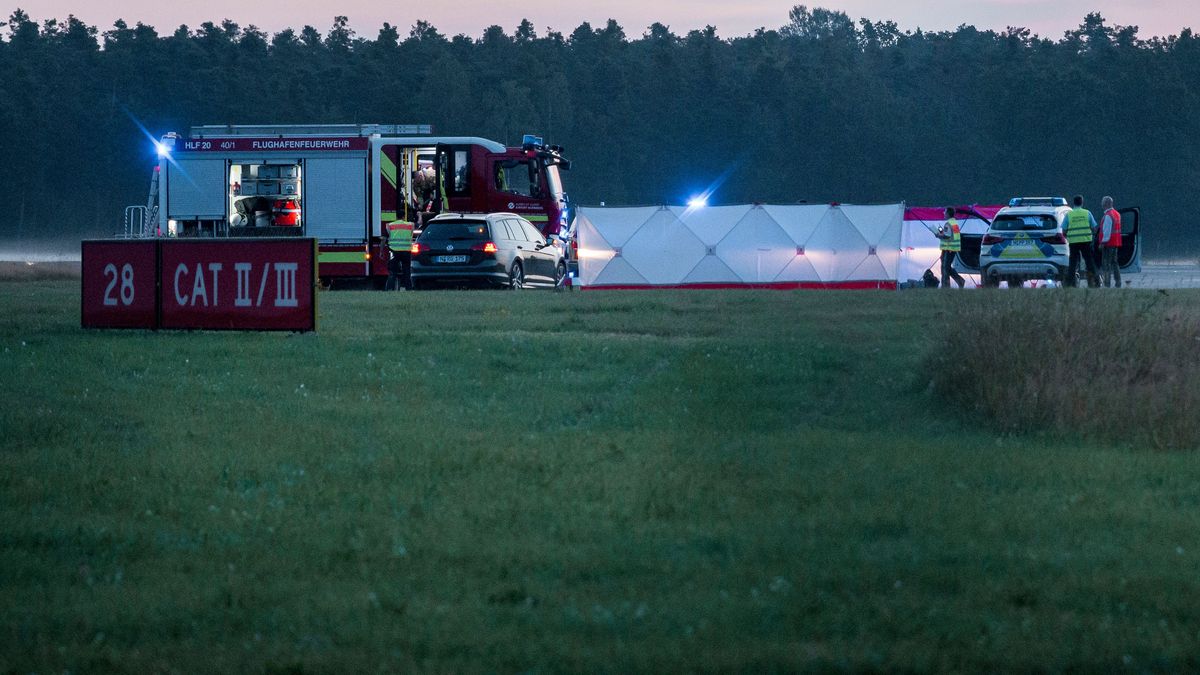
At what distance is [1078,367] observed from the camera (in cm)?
1156

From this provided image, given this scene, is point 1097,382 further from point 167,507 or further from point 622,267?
point 622,267

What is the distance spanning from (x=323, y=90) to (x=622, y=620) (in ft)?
326

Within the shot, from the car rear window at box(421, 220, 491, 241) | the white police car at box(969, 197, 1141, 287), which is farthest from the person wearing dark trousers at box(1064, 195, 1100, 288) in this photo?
the car rear window at box(421, 220, 491, 241)

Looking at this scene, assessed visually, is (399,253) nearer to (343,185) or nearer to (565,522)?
(343,185)

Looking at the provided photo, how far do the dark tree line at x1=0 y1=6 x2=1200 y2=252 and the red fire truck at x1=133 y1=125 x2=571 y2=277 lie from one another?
62.9m

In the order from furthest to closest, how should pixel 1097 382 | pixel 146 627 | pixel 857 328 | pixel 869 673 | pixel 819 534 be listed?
pixel 857 328 → pixel 1097 382 → pixel 819 534 → pixel 146 627 → pixel 869 673

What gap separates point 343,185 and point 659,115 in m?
77.0

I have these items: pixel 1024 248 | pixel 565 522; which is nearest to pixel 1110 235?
pixel 1024 248

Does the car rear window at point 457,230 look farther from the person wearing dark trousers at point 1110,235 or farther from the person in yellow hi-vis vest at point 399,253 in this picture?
the person wearing dark trousers at point 1110,235

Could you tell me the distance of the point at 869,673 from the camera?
5262mm

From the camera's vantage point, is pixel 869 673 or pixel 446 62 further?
pixel 446 62

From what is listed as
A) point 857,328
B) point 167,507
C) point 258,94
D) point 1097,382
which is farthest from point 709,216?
point 258,94

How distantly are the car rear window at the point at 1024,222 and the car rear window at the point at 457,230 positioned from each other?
380 inches

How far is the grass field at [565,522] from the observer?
562 centimetres
